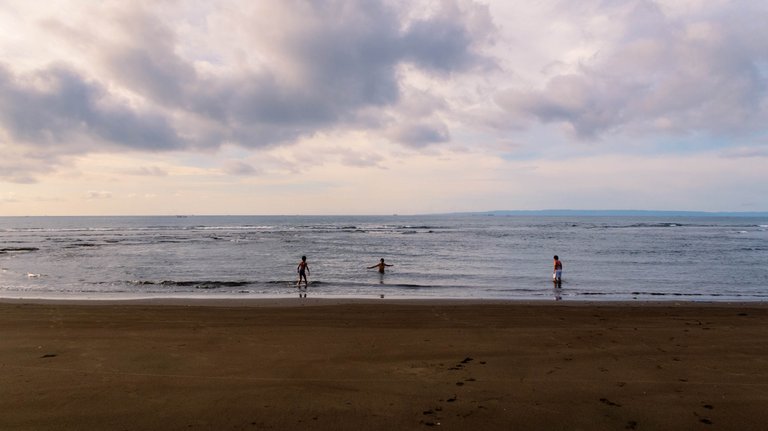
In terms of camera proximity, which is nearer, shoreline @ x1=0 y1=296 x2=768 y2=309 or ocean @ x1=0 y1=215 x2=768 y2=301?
shoreline @ x1=0 y1=296 x2=768 y2=309

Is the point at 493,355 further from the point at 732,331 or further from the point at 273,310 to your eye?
the point at 273,310

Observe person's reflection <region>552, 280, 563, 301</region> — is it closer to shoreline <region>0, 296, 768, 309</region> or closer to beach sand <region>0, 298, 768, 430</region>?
shoreline <region>0, 296, 768, 309</region>

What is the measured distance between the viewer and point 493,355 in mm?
8320

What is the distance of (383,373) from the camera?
723 centimetres

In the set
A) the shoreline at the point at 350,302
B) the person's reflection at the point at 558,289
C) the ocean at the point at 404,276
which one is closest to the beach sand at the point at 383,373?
the shoreline at the point at 350,302

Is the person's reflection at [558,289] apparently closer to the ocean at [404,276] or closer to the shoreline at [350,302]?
the ocean at [404,276]

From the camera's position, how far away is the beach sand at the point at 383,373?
558 centimetres

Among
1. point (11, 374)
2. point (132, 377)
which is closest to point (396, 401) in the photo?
point (132, 377)

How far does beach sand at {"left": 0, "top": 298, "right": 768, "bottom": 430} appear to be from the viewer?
18.3 feet

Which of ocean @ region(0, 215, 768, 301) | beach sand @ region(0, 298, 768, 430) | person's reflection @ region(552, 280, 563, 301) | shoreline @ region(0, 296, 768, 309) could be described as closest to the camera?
beach sand @ region(0, 298, 768, 430)

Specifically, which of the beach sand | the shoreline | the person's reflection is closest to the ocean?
the person's reflection

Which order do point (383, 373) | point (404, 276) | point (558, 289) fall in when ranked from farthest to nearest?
point (404, 276) → point (558, 289) → point (383, 373)

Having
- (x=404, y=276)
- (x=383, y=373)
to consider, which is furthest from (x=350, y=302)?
(x=404, y=276)

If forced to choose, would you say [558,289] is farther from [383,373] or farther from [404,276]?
[383,373]
